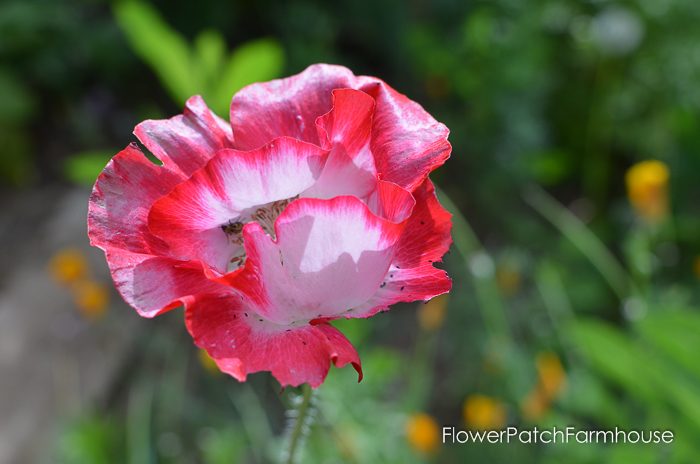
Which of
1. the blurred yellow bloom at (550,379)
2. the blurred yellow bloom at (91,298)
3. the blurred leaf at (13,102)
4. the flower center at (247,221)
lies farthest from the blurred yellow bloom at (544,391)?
the blurred leaf at (13,102)

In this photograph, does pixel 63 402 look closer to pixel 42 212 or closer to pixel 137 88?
pixel 42 212

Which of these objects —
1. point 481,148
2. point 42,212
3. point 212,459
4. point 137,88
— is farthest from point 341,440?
point 137,88

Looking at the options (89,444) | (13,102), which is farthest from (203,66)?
(13,102)

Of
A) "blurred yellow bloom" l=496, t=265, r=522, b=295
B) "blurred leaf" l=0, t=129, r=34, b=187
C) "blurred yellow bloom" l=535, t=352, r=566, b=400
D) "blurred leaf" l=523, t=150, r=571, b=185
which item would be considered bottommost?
"blurred leaf" l=523, t=150, r=571, b=185

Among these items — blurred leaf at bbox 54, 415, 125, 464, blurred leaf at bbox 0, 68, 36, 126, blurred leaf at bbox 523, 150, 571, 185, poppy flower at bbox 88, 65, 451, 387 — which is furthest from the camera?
blurred leaf at bbox 0, 68, 36, 126

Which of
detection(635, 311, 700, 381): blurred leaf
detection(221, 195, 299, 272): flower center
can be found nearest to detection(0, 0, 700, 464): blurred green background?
detection(635, 311, 700, 381): blurred leaf

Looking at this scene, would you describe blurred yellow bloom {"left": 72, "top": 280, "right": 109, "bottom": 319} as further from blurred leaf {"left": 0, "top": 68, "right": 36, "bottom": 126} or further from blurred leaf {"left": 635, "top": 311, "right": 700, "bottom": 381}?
blurred leaf {"left": 635, "top": 311, "right": 700, "bottom": 381}

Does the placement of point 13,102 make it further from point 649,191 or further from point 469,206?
point 649,191
